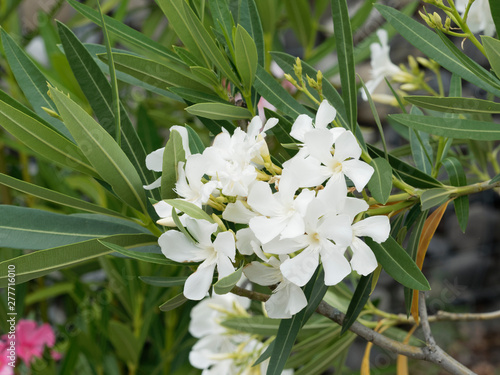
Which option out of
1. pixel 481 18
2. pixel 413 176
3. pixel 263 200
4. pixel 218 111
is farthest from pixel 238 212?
pixel 481 18

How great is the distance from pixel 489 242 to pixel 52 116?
2.47 metres

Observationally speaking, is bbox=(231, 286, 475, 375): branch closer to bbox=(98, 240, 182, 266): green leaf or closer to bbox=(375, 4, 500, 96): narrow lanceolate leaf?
bbox=(98, 240, 182, 266): green leaf

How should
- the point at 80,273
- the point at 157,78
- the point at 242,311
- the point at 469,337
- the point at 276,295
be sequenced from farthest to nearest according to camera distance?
the point at 469,337, the point at 80,273, the point at 242,311, the point at 157,78, the point at 276,295

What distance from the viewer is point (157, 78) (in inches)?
24.6

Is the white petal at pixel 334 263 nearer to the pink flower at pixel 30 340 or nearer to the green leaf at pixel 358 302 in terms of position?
the green leaf at pixel 358 302

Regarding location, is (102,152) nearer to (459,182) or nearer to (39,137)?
(39,137)

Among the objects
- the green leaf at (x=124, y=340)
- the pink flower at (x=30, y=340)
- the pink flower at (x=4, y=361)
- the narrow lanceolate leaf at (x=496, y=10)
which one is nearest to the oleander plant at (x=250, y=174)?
the narrow lanceolate leaf at (x=496, y=10)

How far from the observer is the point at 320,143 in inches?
18.4

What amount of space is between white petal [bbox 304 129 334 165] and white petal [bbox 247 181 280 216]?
0.05 meters

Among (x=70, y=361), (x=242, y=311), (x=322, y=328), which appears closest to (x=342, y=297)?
(x=322, y=328)

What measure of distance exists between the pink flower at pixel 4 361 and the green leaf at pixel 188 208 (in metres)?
0.78

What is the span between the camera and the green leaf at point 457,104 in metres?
0.54

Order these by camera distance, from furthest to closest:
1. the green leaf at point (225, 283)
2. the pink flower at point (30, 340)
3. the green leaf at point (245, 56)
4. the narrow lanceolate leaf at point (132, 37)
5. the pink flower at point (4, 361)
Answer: the pink flower at point (30, 340)
the pink flower at point (4, 361)
the narrow lanceolate leaf at point (132, 37)
the green leaf at point (245, 56)
the green leaf at point (225, 283)

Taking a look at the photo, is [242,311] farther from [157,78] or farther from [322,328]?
[157,78]
